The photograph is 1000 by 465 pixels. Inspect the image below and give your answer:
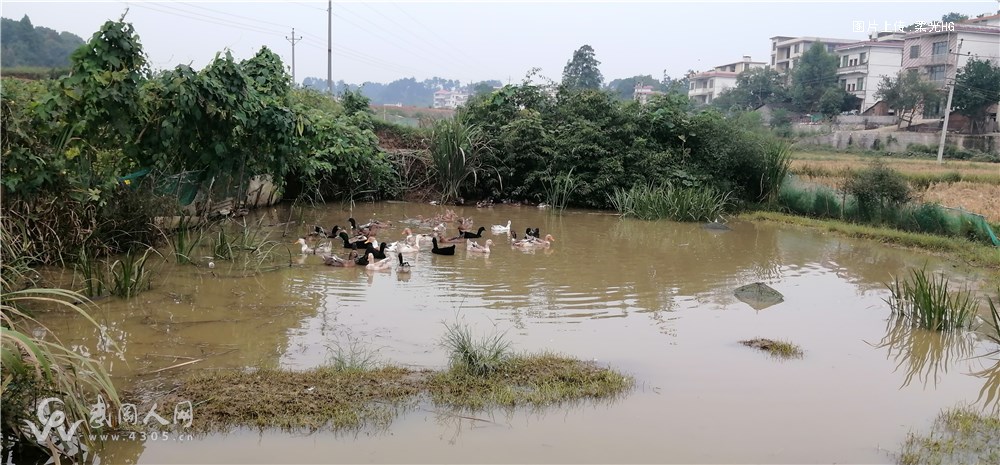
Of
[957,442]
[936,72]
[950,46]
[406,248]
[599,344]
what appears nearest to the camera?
[957,442]

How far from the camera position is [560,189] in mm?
17578

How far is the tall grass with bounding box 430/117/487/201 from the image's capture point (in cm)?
1762

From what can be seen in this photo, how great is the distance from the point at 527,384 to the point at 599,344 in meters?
1.41

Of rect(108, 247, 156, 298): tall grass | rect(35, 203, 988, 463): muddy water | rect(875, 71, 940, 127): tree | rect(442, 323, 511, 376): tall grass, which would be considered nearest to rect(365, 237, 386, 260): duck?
rect(35, 203, 988, 463): muddy water

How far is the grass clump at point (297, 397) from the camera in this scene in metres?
4.64

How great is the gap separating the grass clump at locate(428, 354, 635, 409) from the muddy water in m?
0.16

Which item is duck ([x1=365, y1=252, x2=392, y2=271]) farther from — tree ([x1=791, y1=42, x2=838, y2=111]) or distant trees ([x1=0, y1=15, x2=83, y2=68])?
tree ([x1=791, y1=42, x2=838, y2=111])

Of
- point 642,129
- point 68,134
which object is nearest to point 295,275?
point 68,134

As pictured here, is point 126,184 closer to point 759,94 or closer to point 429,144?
point 429,144

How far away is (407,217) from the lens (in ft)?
50.6

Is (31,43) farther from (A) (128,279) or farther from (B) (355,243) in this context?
(A) (128,279)

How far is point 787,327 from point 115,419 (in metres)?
6.13

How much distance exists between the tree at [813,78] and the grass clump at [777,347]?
48.7 metres

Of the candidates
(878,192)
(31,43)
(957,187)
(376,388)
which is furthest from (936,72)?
(376,388)
